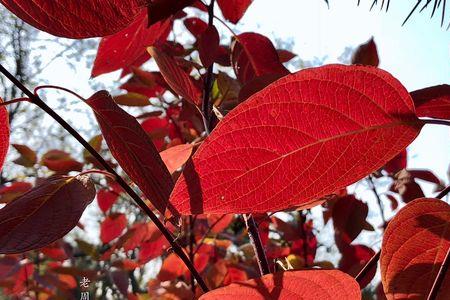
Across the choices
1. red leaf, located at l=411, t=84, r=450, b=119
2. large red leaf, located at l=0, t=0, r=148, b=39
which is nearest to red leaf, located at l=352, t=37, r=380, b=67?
red leaf, located at l=411, t=84, r=450, b=119

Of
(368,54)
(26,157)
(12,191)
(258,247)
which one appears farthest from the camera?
(26,157)

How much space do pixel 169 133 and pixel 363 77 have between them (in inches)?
30.0

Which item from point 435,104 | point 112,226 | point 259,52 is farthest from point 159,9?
point 112,226

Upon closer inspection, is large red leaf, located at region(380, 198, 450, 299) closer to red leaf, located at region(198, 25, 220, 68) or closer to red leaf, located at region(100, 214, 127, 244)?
red leaf, located at region(198, 25, 220, 68)

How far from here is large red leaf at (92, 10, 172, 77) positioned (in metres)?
0.52

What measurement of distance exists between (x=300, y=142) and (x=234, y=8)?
257mm

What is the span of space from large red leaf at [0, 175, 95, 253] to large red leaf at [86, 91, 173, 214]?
0.04 metres

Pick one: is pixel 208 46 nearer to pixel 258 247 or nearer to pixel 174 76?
pixel 174 76

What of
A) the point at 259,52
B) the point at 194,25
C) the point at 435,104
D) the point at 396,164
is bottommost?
the point at 396,164

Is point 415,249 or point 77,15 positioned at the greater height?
point 77,15

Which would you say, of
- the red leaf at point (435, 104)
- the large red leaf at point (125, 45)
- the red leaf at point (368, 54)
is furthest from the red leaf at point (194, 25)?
the red leaf at point (435, 104)

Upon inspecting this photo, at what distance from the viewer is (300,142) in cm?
31

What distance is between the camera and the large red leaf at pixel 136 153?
347 millimetres

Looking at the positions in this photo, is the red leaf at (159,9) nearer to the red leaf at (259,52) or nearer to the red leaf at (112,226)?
the red leaf at (259,52)
